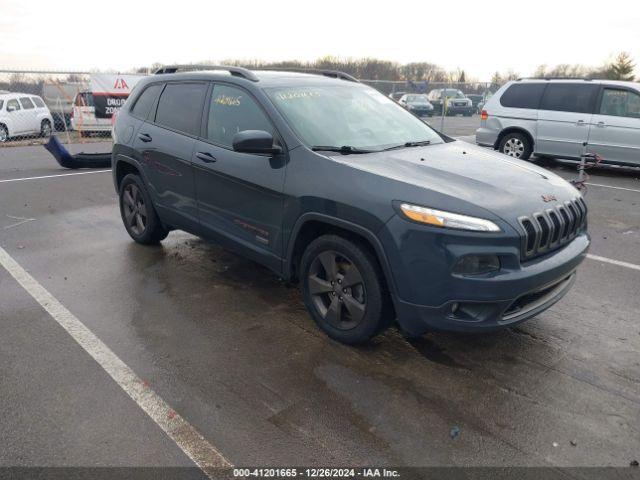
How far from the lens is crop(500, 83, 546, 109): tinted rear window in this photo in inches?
430

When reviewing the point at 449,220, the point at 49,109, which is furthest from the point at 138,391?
the point at 49,109

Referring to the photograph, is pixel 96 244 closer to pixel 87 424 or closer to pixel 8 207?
pixel 8 207

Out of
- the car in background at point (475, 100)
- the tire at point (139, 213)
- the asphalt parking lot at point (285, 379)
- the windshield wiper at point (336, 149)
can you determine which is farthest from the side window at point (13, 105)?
the car in background at point (475, 100)

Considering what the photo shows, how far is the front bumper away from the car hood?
0.68 ft

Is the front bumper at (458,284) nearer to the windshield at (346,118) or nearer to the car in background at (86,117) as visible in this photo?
the windshield at (346,118)

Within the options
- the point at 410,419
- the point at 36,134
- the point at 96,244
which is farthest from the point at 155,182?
the point at 36,134

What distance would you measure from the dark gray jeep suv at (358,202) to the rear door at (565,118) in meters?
7.04

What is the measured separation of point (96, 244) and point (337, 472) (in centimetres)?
432

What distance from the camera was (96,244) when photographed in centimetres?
581

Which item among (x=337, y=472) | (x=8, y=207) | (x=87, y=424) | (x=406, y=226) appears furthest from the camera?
(x=8, y=207)

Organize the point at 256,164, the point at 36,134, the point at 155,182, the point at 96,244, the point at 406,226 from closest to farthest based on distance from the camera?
the point at 406,226 → the point at 256,164 → the point at 155,182 → the point at 96,244 → the point at 36,134

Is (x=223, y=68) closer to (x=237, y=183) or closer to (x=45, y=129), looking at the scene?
(x=237, y=183)

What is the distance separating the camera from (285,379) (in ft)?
10.6

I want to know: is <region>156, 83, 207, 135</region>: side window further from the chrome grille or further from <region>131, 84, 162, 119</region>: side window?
the chrome grille
